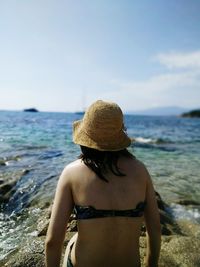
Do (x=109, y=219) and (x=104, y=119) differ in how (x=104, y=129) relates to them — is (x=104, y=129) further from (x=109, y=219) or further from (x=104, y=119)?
(x=109, y=219)

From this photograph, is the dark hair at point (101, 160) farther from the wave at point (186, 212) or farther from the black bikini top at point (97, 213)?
the wave at point (186, 212)

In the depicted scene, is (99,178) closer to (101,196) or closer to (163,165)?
(101,196)

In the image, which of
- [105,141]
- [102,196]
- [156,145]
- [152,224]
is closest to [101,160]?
[105,141]

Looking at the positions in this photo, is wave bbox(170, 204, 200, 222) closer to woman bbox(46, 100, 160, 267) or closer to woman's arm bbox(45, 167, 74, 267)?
woman bbox(46, 100, 160, 267)

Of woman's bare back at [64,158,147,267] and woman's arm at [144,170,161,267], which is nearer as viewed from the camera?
woman's bare back at [64,158,147,267]

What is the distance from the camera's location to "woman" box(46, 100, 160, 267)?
8.61 feet

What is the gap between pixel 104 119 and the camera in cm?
270

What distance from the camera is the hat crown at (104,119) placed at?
2703 mm

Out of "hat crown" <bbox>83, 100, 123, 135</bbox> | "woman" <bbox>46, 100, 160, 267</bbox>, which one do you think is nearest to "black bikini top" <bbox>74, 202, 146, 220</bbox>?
"woman" <bbox>46, 100, 160, 267</bbox>

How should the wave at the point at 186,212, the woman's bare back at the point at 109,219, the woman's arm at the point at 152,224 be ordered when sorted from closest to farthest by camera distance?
the woman's bare back at the point at 109,219 → the woman's arm at the point at 152,224 → the wave at the point at 186,212

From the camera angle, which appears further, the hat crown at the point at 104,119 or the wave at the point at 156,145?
the wave at the point at 156,145

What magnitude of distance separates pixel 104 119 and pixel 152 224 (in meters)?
1.00

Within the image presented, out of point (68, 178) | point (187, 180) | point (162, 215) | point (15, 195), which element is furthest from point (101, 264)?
point (187, 180)

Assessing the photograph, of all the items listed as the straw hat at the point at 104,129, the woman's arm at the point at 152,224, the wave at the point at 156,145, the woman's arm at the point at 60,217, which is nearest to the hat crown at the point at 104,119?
the straw hat at the point at 104,129
